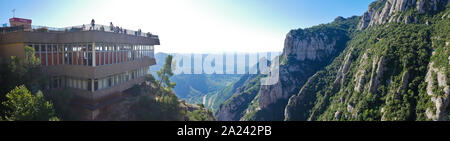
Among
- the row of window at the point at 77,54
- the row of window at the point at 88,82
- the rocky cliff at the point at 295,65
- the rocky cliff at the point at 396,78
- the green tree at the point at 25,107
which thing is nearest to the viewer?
the green tree at the point at 25,107

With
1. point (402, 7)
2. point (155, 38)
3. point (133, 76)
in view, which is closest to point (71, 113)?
point (133, 76)

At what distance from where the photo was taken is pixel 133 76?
32.5 meters

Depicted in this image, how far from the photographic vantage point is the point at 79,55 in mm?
23250

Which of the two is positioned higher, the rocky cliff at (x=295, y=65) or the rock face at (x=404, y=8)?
the rock face at (x=404, y=8)

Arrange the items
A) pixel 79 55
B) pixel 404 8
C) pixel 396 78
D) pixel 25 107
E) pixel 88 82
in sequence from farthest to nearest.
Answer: pixel 404 8 → pixel 396 78 → pixel 79 55 → pixel 88 82 → pixel 25 107

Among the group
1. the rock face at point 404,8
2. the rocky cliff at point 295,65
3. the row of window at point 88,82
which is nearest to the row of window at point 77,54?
the row of window at point 88,82

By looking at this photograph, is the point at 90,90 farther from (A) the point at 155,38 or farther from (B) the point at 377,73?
(B) the point at 377,73

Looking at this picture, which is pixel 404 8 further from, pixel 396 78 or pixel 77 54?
pixel 77 54

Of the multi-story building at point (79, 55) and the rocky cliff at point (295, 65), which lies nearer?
the multi-story building at point (79, 55)

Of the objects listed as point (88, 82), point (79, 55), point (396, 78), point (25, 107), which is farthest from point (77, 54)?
point (396, 78)

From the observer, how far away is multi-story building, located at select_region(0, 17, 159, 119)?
21828mm

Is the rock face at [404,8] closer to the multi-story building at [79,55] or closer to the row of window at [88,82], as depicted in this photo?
the row of window at [88,82]

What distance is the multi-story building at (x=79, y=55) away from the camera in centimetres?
2183

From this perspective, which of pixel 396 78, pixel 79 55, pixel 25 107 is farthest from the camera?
pixel 396 78
